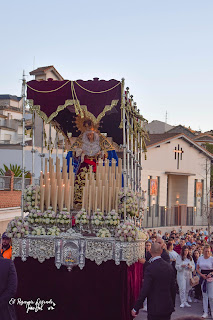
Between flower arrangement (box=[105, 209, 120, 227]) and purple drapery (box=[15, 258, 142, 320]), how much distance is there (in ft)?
2.92

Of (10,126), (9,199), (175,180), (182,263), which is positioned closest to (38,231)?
(182,263)

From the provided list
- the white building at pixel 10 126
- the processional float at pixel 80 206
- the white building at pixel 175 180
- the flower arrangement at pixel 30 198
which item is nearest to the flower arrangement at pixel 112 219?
the processional float at pixel 80 206

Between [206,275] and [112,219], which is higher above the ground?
[112,219]

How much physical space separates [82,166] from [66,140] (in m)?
1.52

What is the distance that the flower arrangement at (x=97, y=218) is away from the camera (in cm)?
1311

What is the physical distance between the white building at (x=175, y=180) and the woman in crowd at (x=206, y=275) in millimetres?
30210

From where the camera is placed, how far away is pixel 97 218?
1319 centimetres

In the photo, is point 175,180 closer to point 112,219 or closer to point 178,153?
point 178,153

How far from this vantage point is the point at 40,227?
13164 mm

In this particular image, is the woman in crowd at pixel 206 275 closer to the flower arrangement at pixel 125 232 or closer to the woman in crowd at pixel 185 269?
the woman in crowd at pixel 185 269

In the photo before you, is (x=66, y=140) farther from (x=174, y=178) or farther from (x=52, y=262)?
(x=174, y=178)

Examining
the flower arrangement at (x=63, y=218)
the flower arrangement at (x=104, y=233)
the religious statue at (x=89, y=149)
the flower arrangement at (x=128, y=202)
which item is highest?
the religious statue at (x=89, y=149)

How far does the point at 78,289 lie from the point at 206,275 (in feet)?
12.2

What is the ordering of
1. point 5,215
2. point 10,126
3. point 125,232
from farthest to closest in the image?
1. point 10,126
2. point 5,215
3. point 125,232
